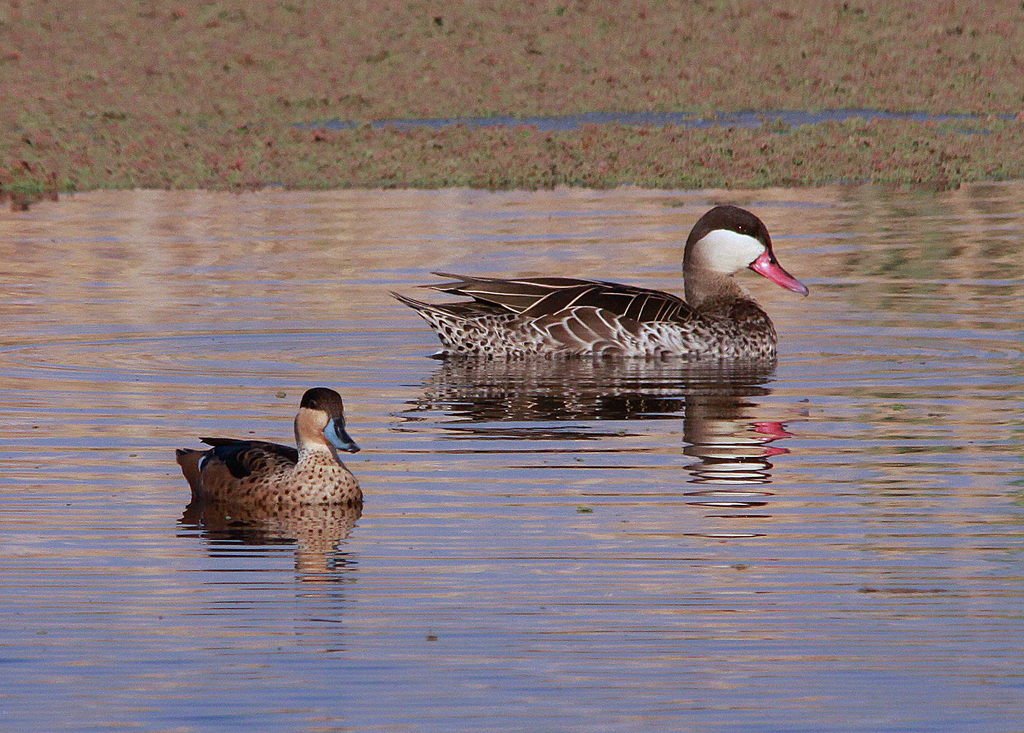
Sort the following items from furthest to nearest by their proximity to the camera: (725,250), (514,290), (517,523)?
A: (725,250), (514,290), (517,523)

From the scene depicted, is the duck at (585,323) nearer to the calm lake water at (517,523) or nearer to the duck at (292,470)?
the calm lake water at (517,523)

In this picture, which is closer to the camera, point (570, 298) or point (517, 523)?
Answer: point (517, 523)

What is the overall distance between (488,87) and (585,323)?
19.1 metres

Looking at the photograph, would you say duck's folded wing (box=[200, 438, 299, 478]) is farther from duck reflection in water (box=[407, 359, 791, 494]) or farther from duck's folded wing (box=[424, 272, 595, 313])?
duck's folded wing (box=[424, 272, 595, 313])

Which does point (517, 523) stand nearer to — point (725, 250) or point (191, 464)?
point (191, 464)

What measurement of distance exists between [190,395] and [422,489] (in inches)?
144

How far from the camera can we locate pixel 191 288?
2000 centimetres

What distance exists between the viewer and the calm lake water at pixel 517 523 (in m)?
7.40

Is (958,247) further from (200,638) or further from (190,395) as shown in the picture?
(200,638)

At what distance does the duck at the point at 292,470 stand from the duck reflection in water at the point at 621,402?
175cm

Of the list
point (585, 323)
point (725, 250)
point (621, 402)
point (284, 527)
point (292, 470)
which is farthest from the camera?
point (725, 250)

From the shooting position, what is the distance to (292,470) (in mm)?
10891

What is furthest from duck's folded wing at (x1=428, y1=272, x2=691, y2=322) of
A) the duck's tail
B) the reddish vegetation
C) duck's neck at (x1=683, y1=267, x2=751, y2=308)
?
the reddish vegetation

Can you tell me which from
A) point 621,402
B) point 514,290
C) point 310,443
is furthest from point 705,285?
point 310,443
